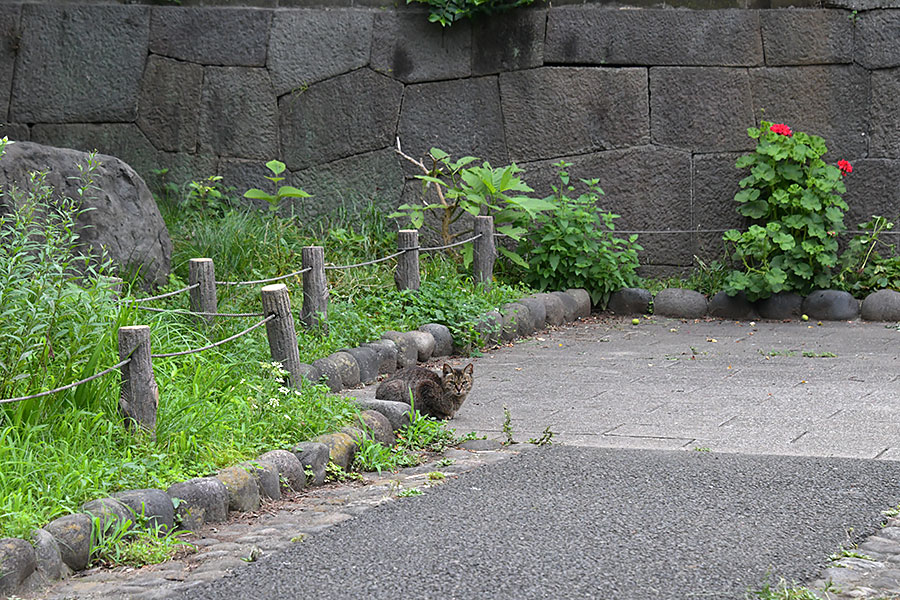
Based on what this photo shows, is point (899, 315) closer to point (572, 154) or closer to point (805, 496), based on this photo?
point (572, 154)

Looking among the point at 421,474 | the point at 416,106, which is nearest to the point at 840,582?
the point at 421,474

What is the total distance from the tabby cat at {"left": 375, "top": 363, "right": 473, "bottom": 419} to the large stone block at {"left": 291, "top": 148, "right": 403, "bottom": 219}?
15.3 ft

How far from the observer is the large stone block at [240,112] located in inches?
389

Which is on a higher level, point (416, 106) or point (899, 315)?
point (416, 106)

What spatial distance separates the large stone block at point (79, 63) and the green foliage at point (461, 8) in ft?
9.00

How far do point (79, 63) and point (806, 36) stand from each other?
6.46 meters

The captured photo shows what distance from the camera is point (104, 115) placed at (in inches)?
397

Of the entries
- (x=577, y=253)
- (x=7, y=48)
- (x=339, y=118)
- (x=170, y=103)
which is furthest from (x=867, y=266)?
(x=7, y=48)

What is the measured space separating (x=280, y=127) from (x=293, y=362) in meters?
5.05

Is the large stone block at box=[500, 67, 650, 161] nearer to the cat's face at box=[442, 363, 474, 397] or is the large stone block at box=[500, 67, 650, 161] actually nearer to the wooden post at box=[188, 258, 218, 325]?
the wooden post at box=[188, 258, 218, 325]

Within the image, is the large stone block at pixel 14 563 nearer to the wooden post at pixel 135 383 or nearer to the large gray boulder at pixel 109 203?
the wooden post at pixel 135 383

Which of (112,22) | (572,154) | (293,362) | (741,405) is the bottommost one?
(741,405)

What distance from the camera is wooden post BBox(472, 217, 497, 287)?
27.6ft

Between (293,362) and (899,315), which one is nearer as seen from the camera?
(293,362)
